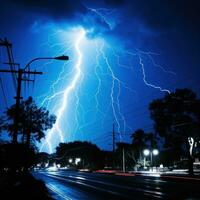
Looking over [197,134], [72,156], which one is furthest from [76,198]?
[72,156]

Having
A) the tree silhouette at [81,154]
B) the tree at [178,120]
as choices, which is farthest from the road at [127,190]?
the tree silhouette at [81,154]

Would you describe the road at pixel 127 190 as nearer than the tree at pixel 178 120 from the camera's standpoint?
Yes

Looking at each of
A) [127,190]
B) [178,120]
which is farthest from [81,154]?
[127,190]

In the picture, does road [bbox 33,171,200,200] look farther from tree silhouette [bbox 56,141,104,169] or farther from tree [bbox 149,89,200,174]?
tree silhouette [bbox 56,141,104,169]

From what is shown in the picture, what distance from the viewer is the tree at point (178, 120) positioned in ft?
207

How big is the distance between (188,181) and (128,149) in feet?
248

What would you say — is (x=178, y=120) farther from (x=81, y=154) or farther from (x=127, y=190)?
(x=81, y=154)

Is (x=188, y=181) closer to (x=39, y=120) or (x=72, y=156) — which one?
(x=39, y=120)

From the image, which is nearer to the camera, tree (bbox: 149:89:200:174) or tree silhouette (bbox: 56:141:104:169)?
tree (bbox: 149:89:200:174)

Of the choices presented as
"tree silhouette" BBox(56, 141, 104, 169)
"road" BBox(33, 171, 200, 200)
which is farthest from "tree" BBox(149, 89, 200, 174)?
"tree silhouette" BBox(56, 141, 104, 169)

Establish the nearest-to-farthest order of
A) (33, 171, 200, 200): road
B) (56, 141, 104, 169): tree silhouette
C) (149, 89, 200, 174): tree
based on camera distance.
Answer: (33, 171, 200, 200): road, (149, 89, 200, 174): tree, (56, 141, 104, 169): tree silhouette

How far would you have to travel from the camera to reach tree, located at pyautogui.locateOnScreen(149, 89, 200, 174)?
63.1 m

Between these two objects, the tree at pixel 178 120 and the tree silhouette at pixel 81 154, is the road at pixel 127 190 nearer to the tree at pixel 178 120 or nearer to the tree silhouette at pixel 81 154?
the tree at pixel 178 120

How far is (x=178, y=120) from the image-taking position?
64.7 meters
